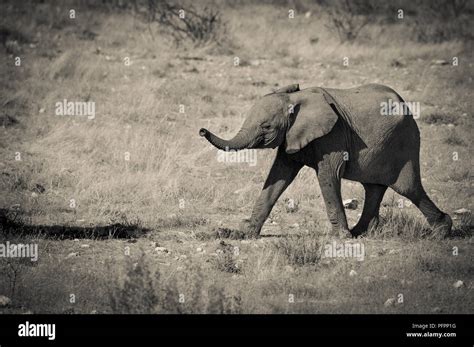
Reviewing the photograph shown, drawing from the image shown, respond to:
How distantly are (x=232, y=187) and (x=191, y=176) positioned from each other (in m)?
0.67

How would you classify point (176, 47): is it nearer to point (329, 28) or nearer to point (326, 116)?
point (329, 28)

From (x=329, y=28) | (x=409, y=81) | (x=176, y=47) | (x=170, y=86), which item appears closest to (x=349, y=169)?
(x=170, y=86)

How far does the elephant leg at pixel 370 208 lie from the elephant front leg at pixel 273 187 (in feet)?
3.07

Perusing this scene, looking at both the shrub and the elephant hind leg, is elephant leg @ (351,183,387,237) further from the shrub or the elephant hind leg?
the shrub

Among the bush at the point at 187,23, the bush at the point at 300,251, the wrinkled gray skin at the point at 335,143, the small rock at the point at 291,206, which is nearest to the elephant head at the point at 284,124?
the wrinkled gray skin at the point at 335,143

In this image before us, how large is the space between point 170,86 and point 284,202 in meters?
5.69

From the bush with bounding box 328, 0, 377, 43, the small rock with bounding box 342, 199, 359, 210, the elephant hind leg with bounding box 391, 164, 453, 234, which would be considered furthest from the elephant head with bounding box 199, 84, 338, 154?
the bush with bounding box 328, 0, 377, 43

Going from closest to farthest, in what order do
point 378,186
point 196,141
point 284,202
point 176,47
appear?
point 378,186, point 284,202, point 196,141, point 176,47

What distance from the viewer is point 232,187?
1255 cm

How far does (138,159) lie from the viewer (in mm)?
13273

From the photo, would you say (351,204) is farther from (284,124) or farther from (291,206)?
(284,124)

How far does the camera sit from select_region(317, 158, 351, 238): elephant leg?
32.6ft

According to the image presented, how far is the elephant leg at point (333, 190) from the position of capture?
32.6 feet

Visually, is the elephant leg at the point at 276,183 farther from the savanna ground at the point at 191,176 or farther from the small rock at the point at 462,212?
the small rock at the point at 462,212
